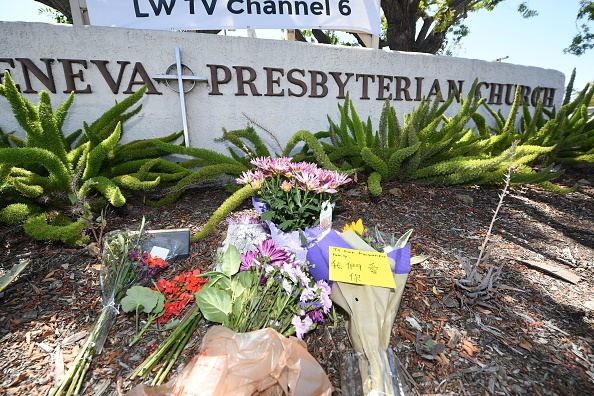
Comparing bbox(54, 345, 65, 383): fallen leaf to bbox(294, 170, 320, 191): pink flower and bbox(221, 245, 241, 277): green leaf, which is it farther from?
bbox(294, 170, 320, 191): pink flower

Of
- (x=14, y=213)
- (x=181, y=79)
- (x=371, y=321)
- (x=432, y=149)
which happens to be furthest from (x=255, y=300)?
(x=181, y=79)

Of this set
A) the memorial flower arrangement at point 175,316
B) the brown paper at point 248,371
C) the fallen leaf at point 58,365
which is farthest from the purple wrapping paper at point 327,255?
the fallen leaf at point 58,365

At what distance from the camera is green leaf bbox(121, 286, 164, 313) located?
115cm

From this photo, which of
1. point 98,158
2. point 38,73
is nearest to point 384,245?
point 98,158

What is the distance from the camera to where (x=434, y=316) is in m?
1.23

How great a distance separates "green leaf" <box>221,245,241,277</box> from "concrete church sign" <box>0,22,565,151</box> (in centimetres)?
171

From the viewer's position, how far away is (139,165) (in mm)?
2133

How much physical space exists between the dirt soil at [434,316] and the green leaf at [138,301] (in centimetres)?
10

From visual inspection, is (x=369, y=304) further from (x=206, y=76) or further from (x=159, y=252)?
(x=206, y=76)

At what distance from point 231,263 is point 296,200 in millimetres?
427

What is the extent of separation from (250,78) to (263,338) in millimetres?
2395

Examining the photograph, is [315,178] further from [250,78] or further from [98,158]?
[250,78]

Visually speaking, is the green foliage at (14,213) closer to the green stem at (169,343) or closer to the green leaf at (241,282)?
the green stem at (169,343)

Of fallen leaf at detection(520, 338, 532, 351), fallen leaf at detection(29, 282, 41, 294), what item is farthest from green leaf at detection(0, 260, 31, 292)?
fallen leaf at detection(520, 338, 532, 351)
